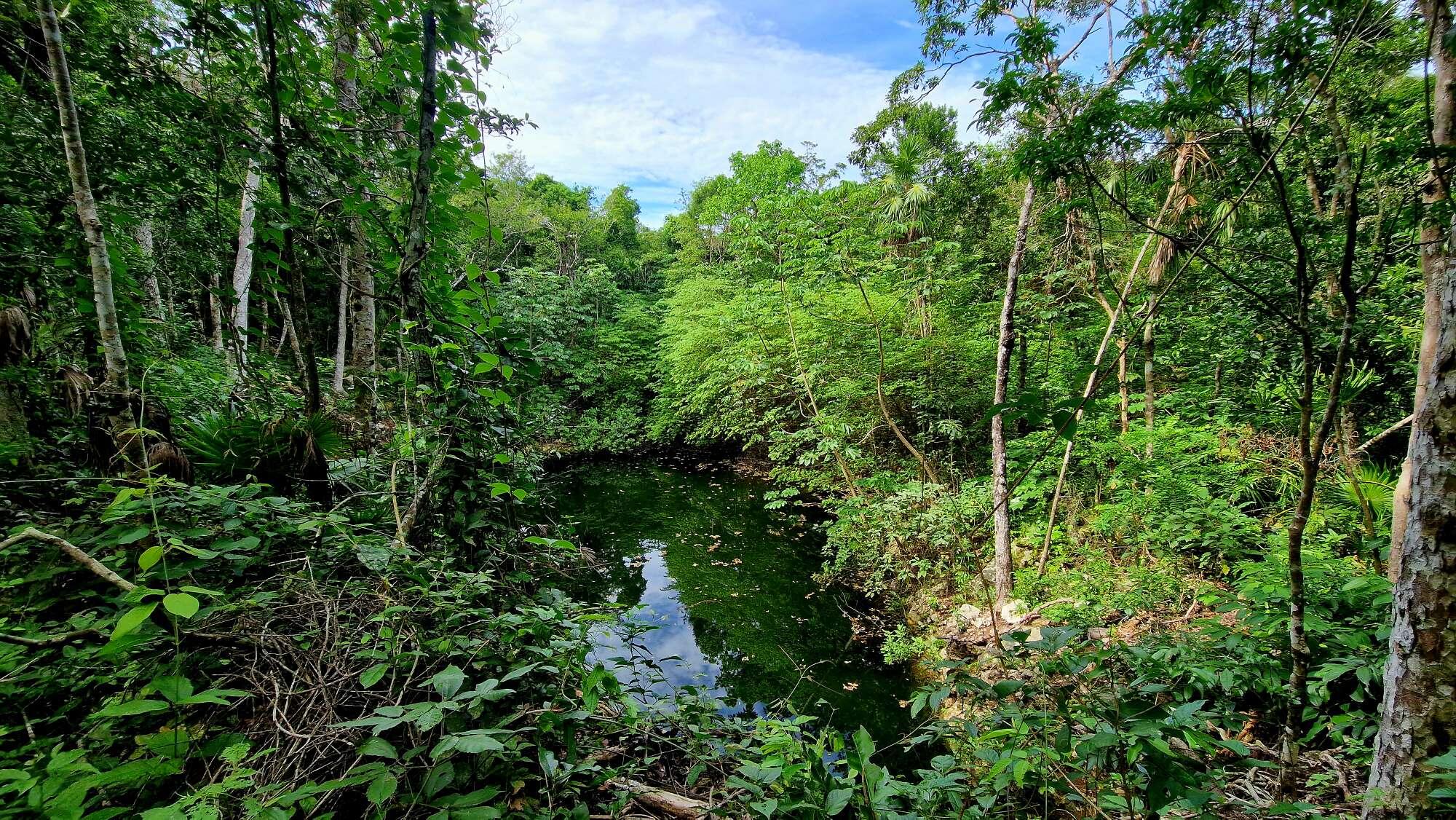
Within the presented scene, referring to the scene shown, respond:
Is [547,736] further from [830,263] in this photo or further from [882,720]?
[830,263]

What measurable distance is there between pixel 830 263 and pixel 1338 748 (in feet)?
21.3

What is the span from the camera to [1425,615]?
1.34 metres

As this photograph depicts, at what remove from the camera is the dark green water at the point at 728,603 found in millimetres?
4535

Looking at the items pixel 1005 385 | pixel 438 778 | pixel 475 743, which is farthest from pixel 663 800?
pixel 1005 385

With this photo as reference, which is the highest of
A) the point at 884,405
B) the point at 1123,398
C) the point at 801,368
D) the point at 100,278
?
the point at 100,278

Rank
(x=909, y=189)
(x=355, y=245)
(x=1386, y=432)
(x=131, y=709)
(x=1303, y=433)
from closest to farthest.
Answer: (x=131, y=709), (x=1303, y=433), (x=1386, y=432), (x=355, y=245), (x=909, y=189)

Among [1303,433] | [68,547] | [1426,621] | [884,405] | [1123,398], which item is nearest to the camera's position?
[68,547]

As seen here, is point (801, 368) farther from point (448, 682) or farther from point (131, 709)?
point (131, 709)

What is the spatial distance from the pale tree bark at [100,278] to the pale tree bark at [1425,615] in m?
4.09

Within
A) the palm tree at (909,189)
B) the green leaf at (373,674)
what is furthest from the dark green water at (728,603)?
the palm tree at (909,189)

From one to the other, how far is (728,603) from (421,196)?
601cm

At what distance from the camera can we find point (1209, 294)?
19.2ft

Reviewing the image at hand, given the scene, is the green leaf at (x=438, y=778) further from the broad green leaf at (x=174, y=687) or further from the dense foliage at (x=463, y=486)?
the broad green leaf at (x=174, y=687)

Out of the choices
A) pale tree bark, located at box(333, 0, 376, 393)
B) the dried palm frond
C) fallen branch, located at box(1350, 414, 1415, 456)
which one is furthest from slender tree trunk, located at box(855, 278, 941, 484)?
the dried palm frond
